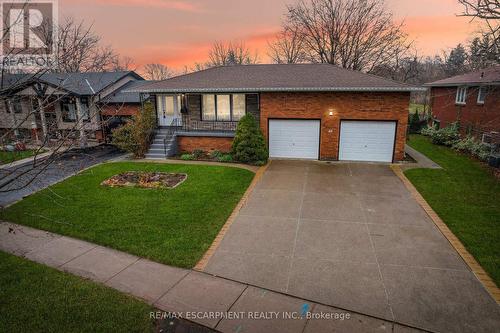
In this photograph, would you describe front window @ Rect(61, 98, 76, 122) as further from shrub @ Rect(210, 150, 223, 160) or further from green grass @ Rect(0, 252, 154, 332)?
green grass @ Rect(0, 252, 154, 332)

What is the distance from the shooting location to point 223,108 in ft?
62.8

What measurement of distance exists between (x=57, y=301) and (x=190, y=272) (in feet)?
8.20

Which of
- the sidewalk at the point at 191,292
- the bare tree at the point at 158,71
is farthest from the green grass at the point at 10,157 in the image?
the bare tree at the point at 158,71

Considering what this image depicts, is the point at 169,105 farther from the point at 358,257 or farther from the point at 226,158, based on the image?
the point at 358,257

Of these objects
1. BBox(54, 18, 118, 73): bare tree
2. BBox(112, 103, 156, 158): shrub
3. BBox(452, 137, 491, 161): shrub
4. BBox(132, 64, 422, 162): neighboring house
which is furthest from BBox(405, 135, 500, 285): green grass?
BBox(112, 103, 156, 158): shrub

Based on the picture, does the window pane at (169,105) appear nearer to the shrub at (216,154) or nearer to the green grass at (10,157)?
the shrub at (216,154)

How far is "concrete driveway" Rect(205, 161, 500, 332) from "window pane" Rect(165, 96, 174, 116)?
11.2m

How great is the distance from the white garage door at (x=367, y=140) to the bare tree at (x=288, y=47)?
21583 millimetres

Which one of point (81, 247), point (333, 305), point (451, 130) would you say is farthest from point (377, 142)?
point (81, 247)

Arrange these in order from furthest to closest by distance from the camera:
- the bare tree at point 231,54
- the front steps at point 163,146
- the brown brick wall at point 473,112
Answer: the bare tree at point 231,54 → the brown brick wall at point 473,112 → the front steps at point 163,146

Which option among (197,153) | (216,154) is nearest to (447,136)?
(216,154)

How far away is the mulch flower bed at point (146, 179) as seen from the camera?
Answer: 1258 cm

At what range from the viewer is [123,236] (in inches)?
322

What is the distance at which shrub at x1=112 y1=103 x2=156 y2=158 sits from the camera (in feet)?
58.2
